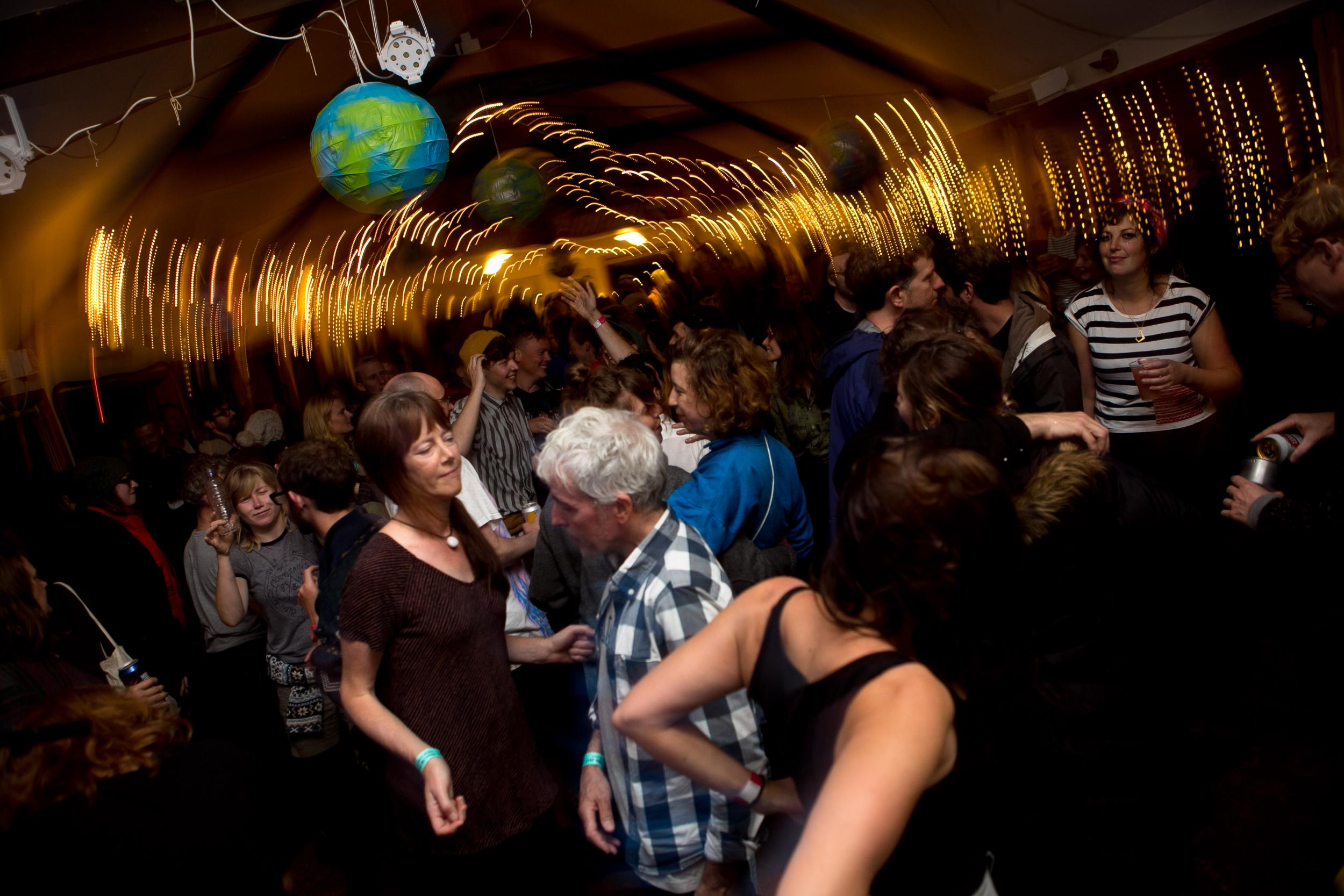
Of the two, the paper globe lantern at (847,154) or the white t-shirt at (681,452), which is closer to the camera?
the white t-shirt at (681,452)

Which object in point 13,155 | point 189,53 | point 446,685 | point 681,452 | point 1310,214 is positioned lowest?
point 681,452

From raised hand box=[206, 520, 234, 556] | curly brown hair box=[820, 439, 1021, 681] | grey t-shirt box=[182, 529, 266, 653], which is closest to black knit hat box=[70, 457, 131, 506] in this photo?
grey t-shirt box=[182, 529, 266, 653]

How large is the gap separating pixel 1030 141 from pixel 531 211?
3962 millimetres

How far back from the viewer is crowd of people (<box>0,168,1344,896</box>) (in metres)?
1.15

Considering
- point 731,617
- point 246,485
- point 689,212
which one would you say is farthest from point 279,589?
point 689,212

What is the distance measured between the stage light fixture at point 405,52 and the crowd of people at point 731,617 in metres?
1.01

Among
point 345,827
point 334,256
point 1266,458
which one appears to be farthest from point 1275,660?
point 334,256

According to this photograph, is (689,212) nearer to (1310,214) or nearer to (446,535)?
(1310,214)

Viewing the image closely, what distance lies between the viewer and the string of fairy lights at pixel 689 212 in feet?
16.3

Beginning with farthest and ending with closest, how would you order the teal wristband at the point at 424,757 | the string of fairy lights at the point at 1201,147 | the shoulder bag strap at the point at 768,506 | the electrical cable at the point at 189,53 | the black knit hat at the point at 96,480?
1. the string of fairy lights at the point at 1201,147
2. the black knit hat at the point at 96,480
3. the electrical cable at the point at 189,53
4. the shoulder bag strap at the point at 768,506
5. the teal wristband at the point at 424,757

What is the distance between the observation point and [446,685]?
179 centimetres

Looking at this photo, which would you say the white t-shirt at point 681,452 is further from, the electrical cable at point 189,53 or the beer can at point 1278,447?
the electrical cable at point 189,53

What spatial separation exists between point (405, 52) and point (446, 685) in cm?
206

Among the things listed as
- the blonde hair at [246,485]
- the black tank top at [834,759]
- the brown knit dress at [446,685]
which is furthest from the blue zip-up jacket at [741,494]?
the blonde hair at [246,485]
